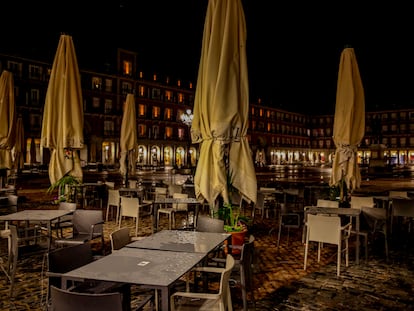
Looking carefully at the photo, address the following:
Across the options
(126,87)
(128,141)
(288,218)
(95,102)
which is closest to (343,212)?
(288,218)

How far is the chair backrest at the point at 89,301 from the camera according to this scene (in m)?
2.37

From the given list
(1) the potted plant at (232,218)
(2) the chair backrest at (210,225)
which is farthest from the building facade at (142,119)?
(2) the chair backrest at (210,225)

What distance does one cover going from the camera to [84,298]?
2.38m

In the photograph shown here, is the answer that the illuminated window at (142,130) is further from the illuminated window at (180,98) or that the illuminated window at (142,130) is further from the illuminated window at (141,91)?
the illuminated window at (180,98)

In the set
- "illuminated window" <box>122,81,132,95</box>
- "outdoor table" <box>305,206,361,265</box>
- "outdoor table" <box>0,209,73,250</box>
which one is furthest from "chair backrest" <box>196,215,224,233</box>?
"illuminated window" <box>122,81,132,95</box>

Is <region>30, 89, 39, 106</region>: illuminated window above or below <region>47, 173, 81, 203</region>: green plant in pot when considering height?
above

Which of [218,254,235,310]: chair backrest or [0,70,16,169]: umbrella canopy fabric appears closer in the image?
[218,254,235,310]: chair backrest

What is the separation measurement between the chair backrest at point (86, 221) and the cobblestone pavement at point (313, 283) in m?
0.67

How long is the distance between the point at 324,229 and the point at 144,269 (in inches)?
137

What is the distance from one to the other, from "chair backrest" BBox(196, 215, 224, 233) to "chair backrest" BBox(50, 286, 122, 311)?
2470 mm

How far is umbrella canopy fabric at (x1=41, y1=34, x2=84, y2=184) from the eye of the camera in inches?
287

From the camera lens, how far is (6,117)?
965cm

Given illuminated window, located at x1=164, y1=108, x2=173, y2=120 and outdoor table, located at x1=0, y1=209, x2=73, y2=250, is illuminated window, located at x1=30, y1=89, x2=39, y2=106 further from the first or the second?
outdoor table, located at x1=0, y1=209, x2=73, y2=250

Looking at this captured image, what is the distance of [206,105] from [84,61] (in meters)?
50.6
